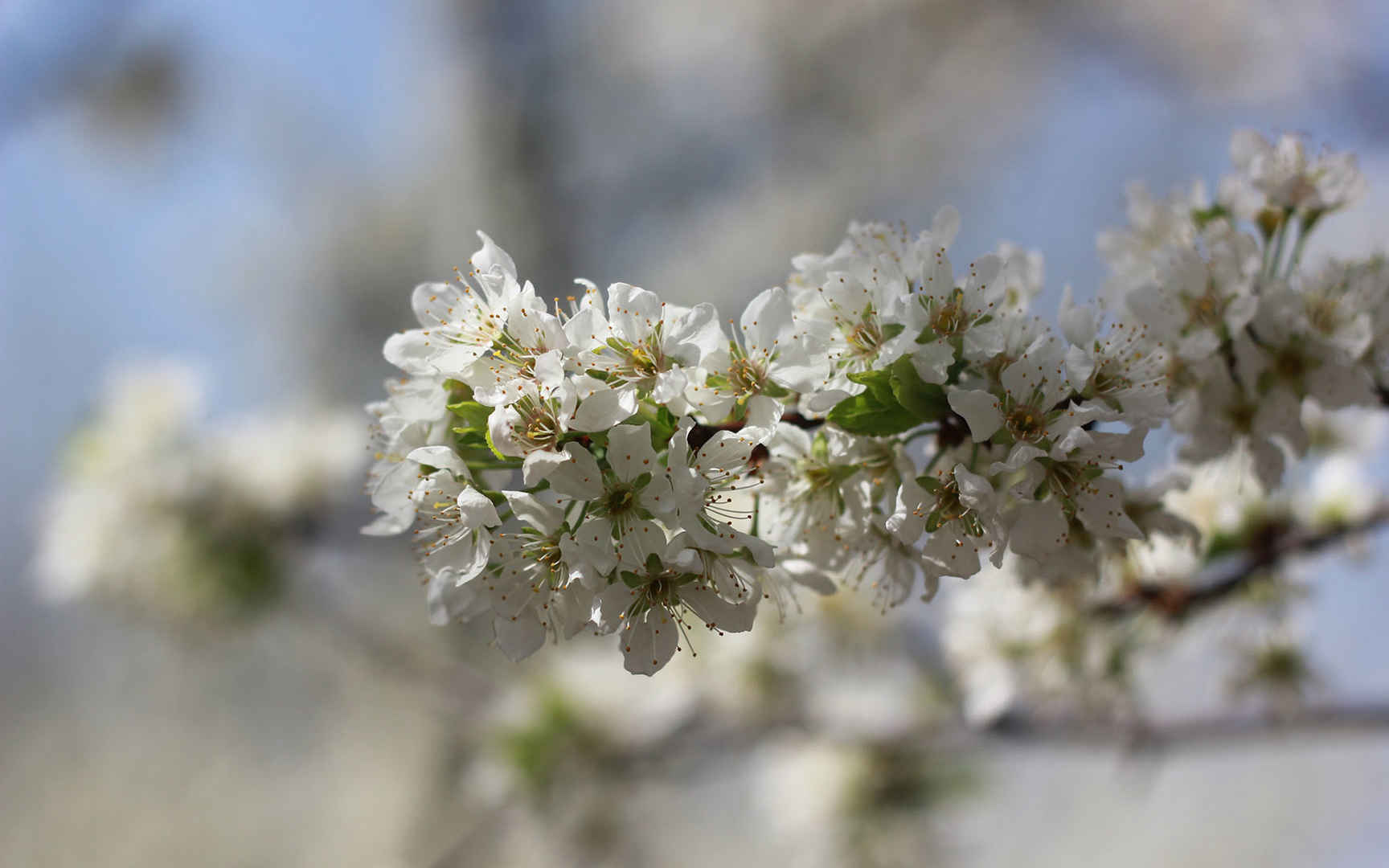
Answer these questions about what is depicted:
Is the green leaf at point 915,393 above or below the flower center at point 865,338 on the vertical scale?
below

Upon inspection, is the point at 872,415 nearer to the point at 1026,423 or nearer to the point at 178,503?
the point at 1026,423

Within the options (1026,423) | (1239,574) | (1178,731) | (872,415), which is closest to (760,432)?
(872,415)

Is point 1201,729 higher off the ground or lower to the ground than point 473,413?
lower

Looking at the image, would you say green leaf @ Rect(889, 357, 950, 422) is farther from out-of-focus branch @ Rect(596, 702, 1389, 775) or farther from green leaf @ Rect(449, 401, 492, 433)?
out-of-focus branch @ Rect(596, 702, 1389, 775)

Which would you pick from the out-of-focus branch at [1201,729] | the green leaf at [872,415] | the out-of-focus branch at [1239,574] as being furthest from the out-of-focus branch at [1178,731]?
the green leaf at [872,415]

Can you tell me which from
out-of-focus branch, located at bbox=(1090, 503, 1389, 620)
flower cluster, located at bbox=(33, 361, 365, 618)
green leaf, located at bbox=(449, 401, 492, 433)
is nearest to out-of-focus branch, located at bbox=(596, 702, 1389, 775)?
out-of-focus branch, located at bbox=(1090, 503, 1389, 620)

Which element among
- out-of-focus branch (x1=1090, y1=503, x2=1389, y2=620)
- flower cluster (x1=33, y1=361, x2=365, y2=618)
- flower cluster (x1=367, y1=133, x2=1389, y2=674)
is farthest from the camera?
flower cluster (x1=33, y1=361, x2=365, y2=618)

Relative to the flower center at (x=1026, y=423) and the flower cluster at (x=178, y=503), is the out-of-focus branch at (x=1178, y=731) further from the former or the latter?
the flower cluster at (x=178, y=503)
